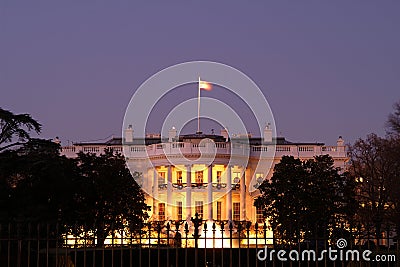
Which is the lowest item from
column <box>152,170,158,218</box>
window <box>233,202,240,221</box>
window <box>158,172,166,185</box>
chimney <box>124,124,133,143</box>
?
window <box>233,202,240,221</box>

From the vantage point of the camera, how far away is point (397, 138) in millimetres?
45281

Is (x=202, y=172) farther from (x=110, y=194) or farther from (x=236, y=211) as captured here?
(x=110, y=194)

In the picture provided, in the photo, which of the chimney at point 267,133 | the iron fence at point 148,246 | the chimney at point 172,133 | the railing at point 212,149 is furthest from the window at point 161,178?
the iron fence at point 148,246

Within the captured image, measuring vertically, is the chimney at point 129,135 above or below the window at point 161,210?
above

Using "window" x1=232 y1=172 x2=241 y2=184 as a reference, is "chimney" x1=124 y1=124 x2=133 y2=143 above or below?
above

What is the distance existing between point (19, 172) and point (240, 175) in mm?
36702

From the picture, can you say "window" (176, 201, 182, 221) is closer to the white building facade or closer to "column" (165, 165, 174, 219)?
the white building facade

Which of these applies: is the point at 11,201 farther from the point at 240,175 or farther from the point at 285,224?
the point at 240,175

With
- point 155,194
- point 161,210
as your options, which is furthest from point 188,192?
point 161,210

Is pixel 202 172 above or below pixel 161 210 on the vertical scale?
above

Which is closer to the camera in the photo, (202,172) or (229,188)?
(229,188)

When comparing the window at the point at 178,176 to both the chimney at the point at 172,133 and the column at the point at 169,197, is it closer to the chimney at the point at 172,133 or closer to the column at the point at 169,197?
the column at the point at 169,197

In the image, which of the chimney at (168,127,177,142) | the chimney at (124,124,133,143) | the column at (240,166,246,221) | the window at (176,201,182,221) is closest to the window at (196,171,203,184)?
the window at (176,201,182,221)

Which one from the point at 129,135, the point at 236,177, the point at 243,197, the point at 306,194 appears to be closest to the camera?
the point at 306,194
